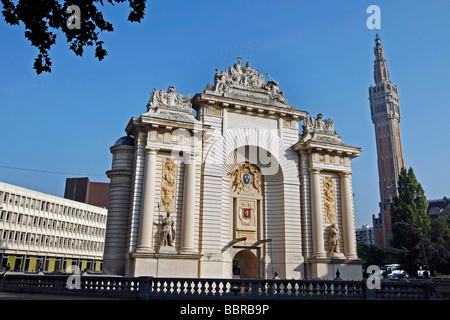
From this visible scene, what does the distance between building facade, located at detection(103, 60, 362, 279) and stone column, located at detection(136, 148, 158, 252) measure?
6 centimetres

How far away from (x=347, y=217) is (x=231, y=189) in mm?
9204

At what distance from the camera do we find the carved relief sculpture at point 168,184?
25458 millimetres

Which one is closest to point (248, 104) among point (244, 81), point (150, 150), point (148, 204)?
point (244, 81)

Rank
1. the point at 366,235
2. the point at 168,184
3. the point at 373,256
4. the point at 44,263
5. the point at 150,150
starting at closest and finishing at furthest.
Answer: the point at 150,150 < the point at 168,184 < the point at 44,263 < the point at 373,256 < the point at 366,235

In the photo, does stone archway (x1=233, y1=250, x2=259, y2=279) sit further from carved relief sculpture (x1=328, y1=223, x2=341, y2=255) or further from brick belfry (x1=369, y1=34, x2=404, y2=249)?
brick belfry (x1=369, y1=34, x2=404, y2=249)

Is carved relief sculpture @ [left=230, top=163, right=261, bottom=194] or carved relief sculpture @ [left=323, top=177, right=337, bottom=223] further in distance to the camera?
carved relief sculpture @ [left=323, top=177, right=337, bottom=223]

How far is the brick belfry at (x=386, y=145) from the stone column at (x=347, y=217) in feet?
271

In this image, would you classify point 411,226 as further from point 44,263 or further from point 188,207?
point 44,263

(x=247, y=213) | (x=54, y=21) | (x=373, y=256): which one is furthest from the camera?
(x=373, y=256)

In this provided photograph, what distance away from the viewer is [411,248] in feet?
172

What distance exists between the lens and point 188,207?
25312 mm

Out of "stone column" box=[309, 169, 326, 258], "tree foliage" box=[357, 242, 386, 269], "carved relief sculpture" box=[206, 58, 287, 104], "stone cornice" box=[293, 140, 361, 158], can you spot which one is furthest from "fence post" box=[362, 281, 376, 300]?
"tree foliage" box=[357, 242, 386, 269]

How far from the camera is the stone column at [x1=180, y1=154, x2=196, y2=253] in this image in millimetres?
24703
